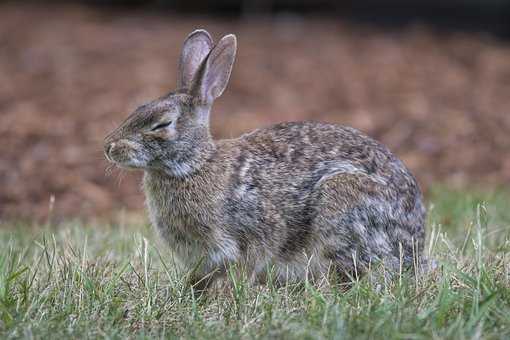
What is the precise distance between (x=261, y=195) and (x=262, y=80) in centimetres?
770

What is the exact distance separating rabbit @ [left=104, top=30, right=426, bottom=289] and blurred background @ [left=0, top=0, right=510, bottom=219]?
3251 millimetres

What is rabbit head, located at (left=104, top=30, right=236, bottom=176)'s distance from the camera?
5.39m

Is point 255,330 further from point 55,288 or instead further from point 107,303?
point 55,288

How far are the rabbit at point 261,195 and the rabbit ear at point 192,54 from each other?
24 centimetres

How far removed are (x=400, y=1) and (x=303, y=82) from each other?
3.94m

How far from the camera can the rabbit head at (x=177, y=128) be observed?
539cm

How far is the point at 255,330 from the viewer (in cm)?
430

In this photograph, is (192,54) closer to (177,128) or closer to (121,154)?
(177,128)

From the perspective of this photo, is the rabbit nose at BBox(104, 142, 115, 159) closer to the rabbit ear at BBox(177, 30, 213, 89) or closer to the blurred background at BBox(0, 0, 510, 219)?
the rabbit ear at BBox(177, 30, 213, 89)

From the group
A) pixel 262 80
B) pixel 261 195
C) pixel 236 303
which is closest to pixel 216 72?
pixel 261 195

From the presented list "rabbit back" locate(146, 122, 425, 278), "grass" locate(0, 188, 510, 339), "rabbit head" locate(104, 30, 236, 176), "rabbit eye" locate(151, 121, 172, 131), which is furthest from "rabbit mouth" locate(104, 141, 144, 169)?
"grass" locate(0, 188, 510, 339)

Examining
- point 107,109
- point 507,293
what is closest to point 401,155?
point 107,109

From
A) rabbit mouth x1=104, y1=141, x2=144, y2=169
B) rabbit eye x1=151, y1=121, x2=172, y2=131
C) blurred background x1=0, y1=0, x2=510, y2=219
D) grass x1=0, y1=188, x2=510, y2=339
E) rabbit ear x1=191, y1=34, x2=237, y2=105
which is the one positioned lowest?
blurred background x1=0, y1=0, x2=510, y2=219

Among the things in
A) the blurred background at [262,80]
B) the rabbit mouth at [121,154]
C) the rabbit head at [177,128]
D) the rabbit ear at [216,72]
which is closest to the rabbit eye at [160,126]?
the rabbit head at [177,128]
